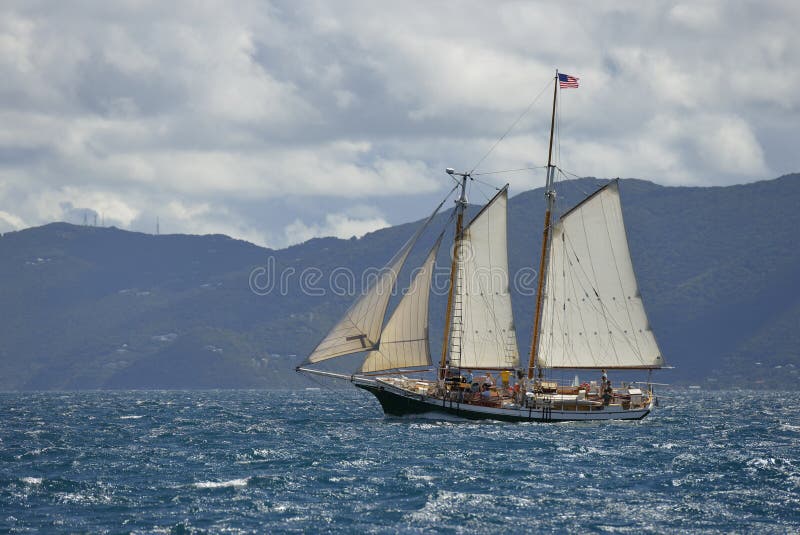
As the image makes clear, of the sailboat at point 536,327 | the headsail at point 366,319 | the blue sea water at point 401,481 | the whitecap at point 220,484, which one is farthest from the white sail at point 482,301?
the whitecap at point 220,484

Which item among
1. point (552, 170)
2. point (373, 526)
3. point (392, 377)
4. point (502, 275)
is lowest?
point (373, 526)

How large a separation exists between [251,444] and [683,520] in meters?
29.3

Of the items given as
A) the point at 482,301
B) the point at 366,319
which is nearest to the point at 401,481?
the point at 366,319

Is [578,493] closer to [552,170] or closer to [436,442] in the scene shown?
[436,442]

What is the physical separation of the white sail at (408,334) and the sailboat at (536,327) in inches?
3.6

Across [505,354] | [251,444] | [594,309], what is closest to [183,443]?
[251,444]

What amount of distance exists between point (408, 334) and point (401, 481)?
29.9 meters

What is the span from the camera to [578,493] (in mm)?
44562

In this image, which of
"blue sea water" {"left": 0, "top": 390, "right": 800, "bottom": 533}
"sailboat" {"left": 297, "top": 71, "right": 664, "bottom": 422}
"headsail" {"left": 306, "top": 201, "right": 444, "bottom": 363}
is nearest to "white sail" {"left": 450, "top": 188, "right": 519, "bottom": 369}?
"sailboat" {"left": 297, "top": 71, "right": 664, "bottom": 422}

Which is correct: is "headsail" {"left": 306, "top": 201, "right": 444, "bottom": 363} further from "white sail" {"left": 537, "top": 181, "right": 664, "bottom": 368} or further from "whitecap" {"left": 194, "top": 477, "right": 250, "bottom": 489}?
"whitecap" {"left": 194, "top": 477, "right": 250, "bottom": 489}

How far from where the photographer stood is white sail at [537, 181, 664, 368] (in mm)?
80750

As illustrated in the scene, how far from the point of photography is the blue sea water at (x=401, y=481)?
3884cm

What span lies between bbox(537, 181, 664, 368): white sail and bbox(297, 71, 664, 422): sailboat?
0.22ft

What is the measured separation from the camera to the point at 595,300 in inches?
3201
